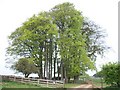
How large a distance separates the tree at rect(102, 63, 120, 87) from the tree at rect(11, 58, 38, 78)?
257cm

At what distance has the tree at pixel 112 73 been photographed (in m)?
7.62

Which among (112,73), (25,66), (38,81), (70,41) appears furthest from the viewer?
(70,41)

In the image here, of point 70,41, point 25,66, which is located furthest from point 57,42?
point 25,66

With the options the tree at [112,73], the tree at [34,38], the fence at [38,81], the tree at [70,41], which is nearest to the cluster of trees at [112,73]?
the tree at [112,73]

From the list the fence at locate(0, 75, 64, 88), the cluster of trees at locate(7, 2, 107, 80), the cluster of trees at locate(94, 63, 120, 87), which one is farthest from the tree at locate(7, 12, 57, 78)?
the cluster of trees at locate(94, 63, 120, 87)

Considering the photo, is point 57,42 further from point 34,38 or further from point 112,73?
point 112,73

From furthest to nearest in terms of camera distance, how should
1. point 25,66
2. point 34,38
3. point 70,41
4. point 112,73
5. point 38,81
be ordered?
point 34,38, point 70,41, point 25,66, point 38,81, point 112,73

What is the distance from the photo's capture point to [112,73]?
7672 mm

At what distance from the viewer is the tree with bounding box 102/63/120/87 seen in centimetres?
762

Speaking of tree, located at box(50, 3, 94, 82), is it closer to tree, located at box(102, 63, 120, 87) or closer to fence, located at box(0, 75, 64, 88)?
fence, located at box(0, 75, 64, 88)

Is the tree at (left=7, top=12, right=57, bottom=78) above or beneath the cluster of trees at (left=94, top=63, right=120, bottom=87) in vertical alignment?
above

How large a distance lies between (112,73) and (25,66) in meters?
2.97

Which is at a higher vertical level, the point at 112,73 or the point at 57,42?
the point at 57,42

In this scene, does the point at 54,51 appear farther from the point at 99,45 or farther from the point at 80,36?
the point at 99,45
